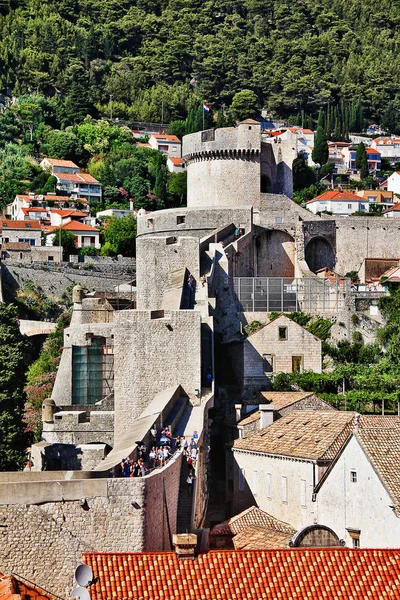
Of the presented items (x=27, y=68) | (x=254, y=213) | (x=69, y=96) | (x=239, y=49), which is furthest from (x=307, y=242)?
(x=239, y=49)

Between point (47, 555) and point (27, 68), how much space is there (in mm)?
131099

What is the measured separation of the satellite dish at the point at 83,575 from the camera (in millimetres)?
18578

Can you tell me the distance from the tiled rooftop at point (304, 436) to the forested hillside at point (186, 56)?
98724 millimetres

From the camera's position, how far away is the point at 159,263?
42.3 meters

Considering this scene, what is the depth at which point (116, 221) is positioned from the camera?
88688 mm

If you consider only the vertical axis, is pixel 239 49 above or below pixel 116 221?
above

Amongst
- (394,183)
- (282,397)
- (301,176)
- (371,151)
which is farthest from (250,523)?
(371,151)

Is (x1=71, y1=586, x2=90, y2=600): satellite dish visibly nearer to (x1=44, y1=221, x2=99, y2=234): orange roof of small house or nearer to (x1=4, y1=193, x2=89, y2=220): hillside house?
(x1=44, y1=221, x2=99, y2=234): orange roof of small house

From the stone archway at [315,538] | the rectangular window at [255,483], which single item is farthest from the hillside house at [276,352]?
the stone archway at [315,538]

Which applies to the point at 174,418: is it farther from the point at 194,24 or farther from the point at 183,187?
the point at 194,24

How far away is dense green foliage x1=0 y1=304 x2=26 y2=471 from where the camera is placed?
128 feet

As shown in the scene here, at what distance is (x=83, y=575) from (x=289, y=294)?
28.5 metres

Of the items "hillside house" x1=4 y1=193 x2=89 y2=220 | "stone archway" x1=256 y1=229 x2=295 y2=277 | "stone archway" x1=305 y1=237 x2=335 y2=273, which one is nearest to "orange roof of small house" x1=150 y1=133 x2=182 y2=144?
"hillside house" x1=4 y1=193 x2=89 y2=220

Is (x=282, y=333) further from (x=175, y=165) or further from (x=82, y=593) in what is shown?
(x=175, y=165)
